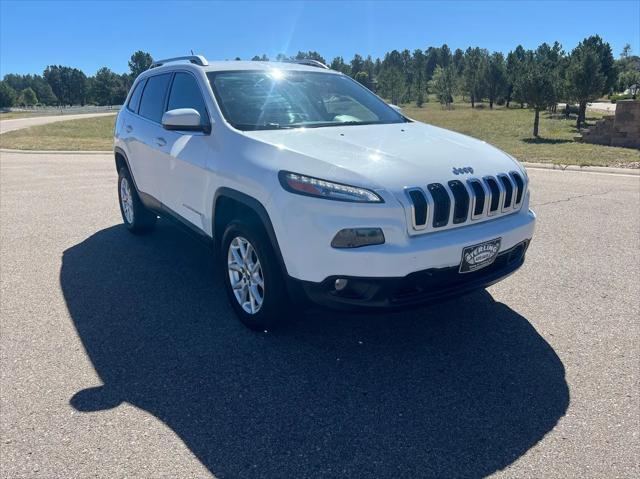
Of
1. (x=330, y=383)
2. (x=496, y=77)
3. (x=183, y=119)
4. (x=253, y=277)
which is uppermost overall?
(x=496, y=77)

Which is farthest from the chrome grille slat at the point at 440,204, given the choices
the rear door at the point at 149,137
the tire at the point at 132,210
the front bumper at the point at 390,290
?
the tire at the point at 132,210

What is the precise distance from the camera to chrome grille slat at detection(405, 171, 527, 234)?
2949 millimetres

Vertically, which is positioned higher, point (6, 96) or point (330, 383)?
point (6, 96)

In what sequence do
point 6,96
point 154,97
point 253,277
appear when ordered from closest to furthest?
point 253,277 → point 154,97 → point 6,96

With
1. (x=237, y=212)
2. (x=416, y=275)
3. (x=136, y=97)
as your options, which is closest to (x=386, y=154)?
(x=416, y=275)

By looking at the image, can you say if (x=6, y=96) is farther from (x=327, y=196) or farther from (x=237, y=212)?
(x=327, y=196)

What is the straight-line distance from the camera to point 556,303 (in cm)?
412

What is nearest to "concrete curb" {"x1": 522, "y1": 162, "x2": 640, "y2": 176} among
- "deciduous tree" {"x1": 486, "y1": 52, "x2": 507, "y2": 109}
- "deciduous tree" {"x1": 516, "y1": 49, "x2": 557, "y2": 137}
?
"deciduous tree" {"x1": 516, "y1": 49, "x2": 557, "y2": 137}

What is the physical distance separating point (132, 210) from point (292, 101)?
2771mm

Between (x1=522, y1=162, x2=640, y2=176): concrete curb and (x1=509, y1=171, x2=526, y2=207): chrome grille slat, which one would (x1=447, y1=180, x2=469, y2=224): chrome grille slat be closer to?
(x1=509, y1=171, x2=526, y2=207): chrome grille slat

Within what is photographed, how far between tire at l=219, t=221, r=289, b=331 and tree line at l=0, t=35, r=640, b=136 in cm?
274

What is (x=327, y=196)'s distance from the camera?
9.65 ft

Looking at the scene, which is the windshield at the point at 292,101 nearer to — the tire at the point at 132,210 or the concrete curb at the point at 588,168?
the tire at the point at 132,210

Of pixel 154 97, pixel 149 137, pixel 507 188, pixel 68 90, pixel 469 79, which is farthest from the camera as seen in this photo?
pixel 68 90
